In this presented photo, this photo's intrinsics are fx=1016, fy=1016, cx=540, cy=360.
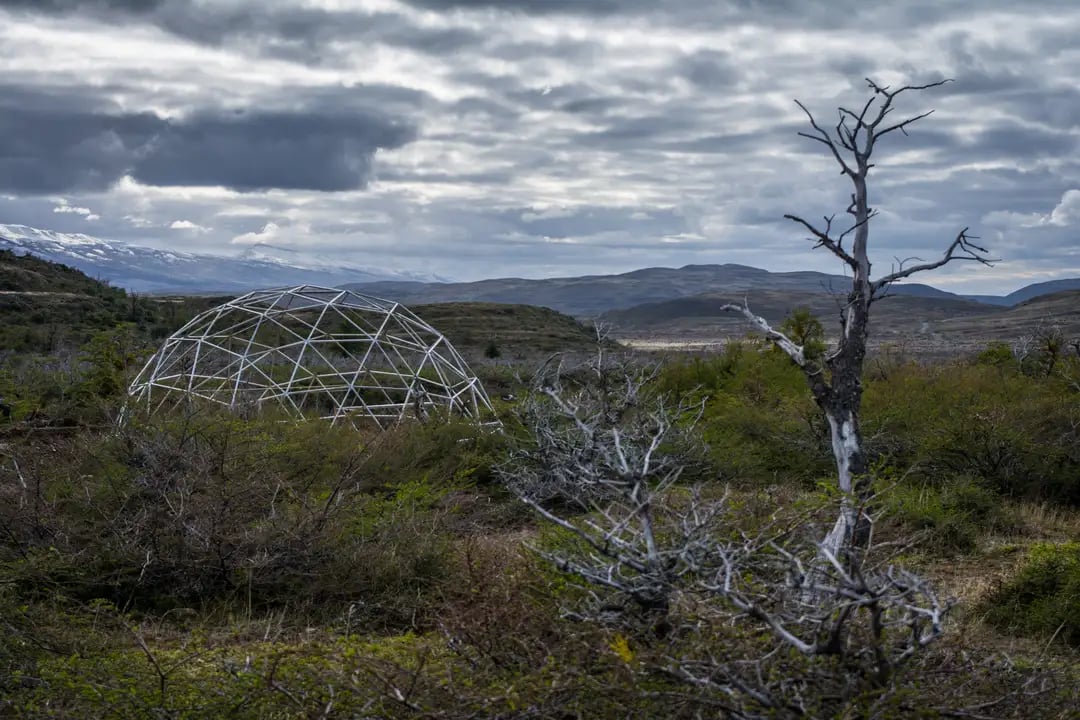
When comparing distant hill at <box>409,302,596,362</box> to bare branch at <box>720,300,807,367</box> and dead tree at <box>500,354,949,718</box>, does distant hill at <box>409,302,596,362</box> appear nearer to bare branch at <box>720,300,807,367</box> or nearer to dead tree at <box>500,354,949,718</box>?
bare branch at <box>720,300,807,367</box>

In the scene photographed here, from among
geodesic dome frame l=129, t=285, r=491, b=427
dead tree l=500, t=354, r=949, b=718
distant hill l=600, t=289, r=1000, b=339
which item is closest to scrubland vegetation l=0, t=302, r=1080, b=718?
dead tree l=500, t=354, r=949, b=718

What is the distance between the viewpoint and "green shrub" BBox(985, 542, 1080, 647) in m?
6.76

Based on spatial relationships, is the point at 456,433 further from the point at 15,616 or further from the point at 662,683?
the point at 662,683

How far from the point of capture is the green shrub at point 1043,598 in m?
6.76

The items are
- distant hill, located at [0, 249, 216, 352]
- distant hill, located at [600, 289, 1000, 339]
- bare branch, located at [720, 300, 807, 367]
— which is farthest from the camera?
distant hill, located at [600, 289, 1000, 339]

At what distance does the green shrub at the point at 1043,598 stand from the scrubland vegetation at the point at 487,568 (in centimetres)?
2

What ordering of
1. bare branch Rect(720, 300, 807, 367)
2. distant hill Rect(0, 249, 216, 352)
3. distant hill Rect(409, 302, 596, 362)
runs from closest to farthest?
bare branch Rect(720, 300, 807, 367) < distant hill Rect(0, 249, 216, 352) < distant hill Rect(409, 302, 596, 362)

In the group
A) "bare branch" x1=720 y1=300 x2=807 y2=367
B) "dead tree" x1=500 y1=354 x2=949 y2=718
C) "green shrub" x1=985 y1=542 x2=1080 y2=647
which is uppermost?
"bare branch" x1=720 y1=300 x2=807 y2=367

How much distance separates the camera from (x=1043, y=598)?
7090mm

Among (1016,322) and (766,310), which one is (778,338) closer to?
(1016,322)

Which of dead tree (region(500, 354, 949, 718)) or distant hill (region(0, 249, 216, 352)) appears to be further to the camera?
distant hill (region(0, 249, 216, 352))

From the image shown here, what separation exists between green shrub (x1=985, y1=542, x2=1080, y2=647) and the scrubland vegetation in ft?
0.07

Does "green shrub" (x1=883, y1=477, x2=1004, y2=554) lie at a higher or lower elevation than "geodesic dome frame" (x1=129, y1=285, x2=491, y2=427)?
lower

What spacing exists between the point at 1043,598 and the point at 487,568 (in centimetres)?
409
